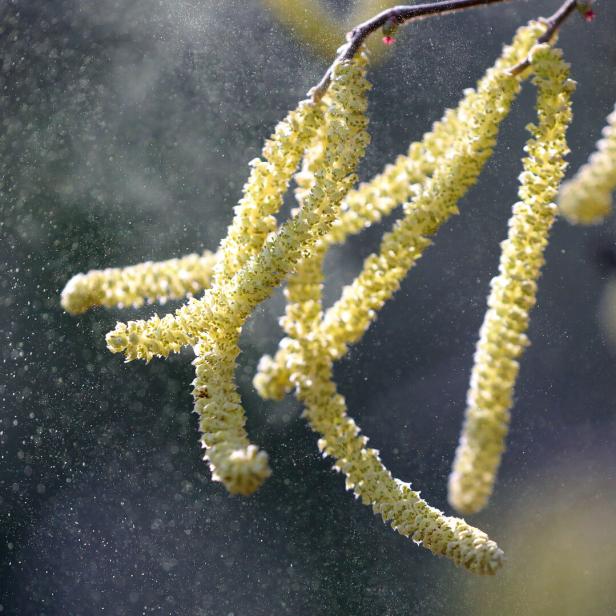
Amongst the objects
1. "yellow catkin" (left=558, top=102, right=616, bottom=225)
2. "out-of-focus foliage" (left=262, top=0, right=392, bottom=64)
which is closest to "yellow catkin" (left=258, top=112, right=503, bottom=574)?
"yellow catkin" (left=558, top=102, right=616, bottom=225)

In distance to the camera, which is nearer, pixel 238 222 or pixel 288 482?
pixel 238 222

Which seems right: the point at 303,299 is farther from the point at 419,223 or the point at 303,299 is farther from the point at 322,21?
the point at 322,21

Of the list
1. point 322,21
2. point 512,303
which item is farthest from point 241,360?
point 512,303

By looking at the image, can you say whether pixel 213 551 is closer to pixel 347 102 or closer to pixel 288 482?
pixel 288 482

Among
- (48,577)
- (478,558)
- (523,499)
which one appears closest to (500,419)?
(478,558)

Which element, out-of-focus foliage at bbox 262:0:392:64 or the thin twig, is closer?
the thin twig

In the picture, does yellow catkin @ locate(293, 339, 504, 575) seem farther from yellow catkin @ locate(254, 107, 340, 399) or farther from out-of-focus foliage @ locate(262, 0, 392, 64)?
out-of-focus foliage @ locate(262, 0, 392, 64)
